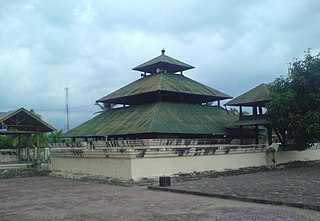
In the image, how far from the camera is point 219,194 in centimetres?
1221

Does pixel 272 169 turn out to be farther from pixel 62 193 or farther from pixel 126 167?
pixel 62 193

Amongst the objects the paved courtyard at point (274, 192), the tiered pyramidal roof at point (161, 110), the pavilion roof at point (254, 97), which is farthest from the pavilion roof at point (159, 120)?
the paved courtyard at point (274, 192)

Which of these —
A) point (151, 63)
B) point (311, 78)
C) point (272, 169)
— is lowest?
point (272, 169)

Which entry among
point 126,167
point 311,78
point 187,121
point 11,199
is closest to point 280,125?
point 311,78

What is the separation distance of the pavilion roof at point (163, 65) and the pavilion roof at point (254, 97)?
5.55 metres

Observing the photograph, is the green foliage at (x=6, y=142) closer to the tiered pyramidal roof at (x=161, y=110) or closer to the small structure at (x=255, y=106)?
the tiered pyramidal roof at (x=161, y=110)

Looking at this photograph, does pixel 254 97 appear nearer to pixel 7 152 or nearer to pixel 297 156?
pixel 297 156

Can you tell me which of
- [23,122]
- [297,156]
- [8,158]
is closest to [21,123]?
[23,122]

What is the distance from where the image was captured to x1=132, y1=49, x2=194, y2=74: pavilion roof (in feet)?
93.4

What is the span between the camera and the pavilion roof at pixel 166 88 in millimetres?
24656

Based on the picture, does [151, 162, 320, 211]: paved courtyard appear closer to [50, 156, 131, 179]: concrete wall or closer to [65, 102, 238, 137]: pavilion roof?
[50, 156, 131, 179]: concrete wall

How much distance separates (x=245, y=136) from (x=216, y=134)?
13.6ft

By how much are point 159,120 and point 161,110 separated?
1.79 m

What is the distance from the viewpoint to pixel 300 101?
22.1 metres
